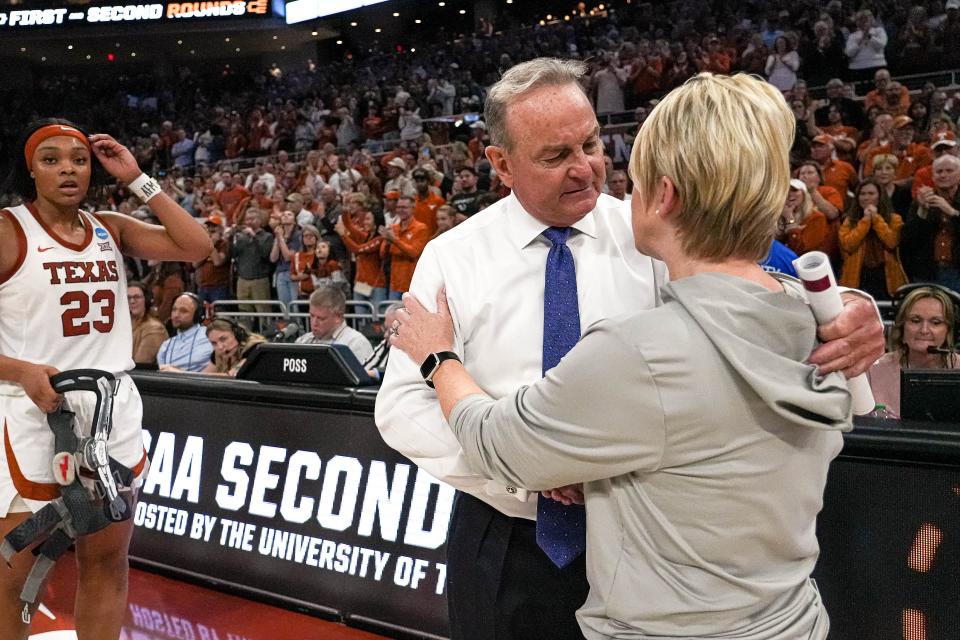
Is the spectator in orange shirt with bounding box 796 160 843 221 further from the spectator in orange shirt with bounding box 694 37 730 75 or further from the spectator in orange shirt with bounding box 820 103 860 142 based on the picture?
the spectator in orange shirt with bounding box 694 37 730 75

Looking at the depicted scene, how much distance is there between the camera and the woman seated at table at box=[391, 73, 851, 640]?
1229mm

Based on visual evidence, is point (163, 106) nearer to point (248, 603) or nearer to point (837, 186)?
point (837, 186)

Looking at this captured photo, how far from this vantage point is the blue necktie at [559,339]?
1568 millimetres

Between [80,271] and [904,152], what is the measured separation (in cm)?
611

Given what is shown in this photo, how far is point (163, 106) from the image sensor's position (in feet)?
76.1

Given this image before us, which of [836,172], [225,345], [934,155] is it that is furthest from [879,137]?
[225,345]

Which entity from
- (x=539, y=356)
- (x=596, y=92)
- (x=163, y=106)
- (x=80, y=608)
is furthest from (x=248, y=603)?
(x=163, y=106)

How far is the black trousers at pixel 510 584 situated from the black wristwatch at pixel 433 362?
33 cm

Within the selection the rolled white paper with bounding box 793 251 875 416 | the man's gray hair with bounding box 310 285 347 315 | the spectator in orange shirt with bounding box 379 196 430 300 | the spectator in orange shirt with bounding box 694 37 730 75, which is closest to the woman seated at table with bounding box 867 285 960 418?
the rolled white paper with bounding box 793 251 875 416

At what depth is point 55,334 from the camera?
8.49 ft

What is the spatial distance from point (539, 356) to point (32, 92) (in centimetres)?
2712

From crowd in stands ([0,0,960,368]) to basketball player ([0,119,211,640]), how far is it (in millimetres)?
4105

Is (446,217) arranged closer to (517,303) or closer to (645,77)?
(645,77)

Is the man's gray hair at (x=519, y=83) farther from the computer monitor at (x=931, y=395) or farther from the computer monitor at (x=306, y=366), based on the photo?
the computer monitor at (x=306, y=366)
